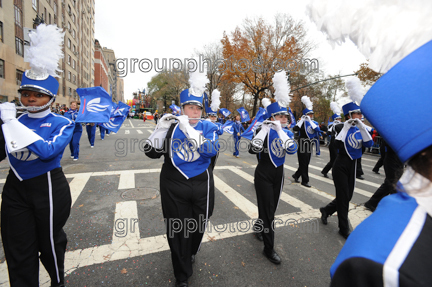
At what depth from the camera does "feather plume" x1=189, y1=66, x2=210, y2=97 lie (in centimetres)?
286

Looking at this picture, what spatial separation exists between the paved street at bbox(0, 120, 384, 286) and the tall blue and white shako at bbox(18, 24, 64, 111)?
2.11 m

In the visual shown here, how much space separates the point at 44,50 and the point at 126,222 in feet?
9.66

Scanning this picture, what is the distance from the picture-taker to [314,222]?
438 centimetres

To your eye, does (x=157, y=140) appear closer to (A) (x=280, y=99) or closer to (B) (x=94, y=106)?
(A) (x=280, y=99)

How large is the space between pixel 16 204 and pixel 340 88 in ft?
127

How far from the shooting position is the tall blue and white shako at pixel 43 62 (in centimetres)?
227

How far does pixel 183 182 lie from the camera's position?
100 inches

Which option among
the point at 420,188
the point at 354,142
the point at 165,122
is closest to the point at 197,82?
the point at 165,122

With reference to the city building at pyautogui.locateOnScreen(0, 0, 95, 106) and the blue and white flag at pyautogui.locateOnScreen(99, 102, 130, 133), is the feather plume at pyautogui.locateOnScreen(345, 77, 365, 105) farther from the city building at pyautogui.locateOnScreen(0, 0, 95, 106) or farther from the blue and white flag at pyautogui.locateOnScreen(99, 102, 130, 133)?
the blue and white flag at pyautogui.locateOnScreen(99, 102, 130, 133)

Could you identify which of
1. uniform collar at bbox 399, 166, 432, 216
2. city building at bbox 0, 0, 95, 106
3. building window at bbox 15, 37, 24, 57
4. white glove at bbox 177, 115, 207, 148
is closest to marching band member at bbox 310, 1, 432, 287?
uniform collar at bbox 399, 166, 432, 216

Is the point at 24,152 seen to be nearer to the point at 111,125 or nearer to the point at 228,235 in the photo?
the point at 228,235

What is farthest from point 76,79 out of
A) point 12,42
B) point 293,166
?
point 293,166

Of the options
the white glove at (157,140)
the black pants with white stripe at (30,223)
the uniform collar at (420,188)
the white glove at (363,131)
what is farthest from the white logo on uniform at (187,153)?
the white glove at (363,131)

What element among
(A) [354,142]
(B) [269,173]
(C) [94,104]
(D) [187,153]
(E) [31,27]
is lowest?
(B) [269,173]
